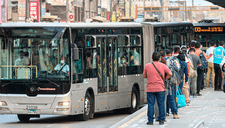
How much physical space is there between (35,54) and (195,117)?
4.26 metres

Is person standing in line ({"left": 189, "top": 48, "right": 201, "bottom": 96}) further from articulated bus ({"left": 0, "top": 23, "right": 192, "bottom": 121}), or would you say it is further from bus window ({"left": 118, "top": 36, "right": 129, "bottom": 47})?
articulated bus ({"left": 0, "top": 23, "right": 192, "bottom": 121})

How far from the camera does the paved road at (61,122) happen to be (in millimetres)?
13594

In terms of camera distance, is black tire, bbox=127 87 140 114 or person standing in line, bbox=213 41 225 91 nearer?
black tire, bbox=127 87 140 114

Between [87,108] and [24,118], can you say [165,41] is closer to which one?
[87,108]

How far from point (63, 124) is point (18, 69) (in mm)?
1804

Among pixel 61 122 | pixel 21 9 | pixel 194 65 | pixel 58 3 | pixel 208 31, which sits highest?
pixel 58 3

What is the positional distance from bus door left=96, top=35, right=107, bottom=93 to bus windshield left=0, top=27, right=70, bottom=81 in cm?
165

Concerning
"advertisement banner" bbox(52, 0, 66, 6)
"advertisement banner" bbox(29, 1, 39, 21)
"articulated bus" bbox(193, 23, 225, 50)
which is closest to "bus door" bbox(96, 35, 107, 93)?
"articulated bus" bbox(193, 23, 225, 50)

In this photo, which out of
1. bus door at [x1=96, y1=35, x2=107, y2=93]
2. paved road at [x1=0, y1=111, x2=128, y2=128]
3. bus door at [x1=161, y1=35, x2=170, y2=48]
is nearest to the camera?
paved road at [x1=0, y1=111, x2=128, y2=128]

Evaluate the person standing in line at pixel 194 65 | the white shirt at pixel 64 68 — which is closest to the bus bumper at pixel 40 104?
the white shirt at pixel 64 68

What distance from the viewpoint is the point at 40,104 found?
539 inches

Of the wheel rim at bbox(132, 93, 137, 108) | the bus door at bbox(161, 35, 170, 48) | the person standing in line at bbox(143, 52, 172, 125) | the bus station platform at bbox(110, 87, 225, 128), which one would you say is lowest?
the bus station platform at bbox(110, 87, 225, 128)

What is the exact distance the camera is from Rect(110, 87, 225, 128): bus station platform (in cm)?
1173

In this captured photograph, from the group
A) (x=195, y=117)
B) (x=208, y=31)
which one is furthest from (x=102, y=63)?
(x=208, y=31)
